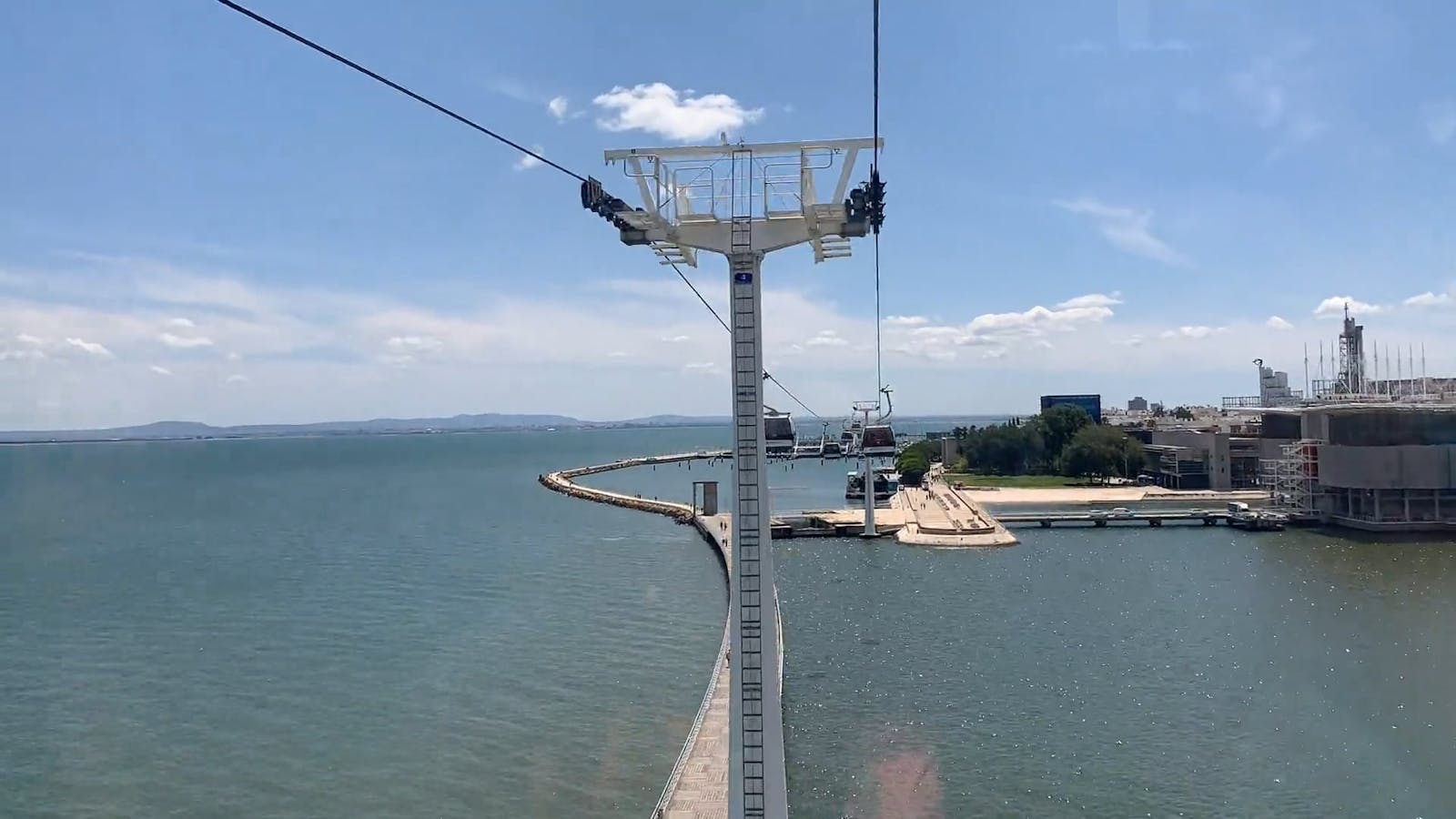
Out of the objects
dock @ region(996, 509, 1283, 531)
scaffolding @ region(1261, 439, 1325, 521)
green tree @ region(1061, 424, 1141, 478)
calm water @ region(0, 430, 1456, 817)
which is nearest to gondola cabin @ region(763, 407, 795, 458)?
calm water @ region(0, 430, 1456, 817)

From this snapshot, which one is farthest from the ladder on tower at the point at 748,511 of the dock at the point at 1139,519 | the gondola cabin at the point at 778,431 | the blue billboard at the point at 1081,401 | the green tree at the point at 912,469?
the blue billboard at the point at 1081,401

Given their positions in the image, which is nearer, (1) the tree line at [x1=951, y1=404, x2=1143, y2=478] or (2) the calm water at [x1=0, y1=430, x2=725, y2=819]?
(2) the calm water at [x1=0, y1=430, x2=725, y2=819]

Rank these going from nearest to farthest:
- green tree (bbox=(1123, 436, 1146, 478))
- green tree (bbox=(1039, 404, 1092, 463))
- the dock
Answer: the dock < green tree (bbox=(1123, 436, 1146, 478)) < green tree (bbox=(1039, 404, 1092, 463))

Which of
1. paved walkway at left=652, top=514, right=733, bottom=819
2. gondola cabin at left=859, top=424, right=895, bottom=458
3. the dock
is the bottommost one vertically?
paved walkway at left=652, top=514, right=733, bottom=819

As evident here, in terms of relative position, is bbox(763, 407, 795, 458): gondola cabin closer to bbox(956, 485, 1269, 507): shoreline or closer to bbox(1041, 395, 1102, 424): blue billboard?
bbox(956, 485, 1269, 507): shoreline

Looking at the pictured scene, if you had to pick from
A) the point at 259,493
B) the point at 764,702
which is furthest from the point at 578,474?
the point at 764,702

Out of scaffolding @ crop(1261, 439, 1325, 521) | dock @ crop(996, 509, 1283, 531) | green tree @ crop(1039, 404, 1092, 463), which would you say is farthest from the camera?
green tree @ crop(1039, 404, 1092, 463)
